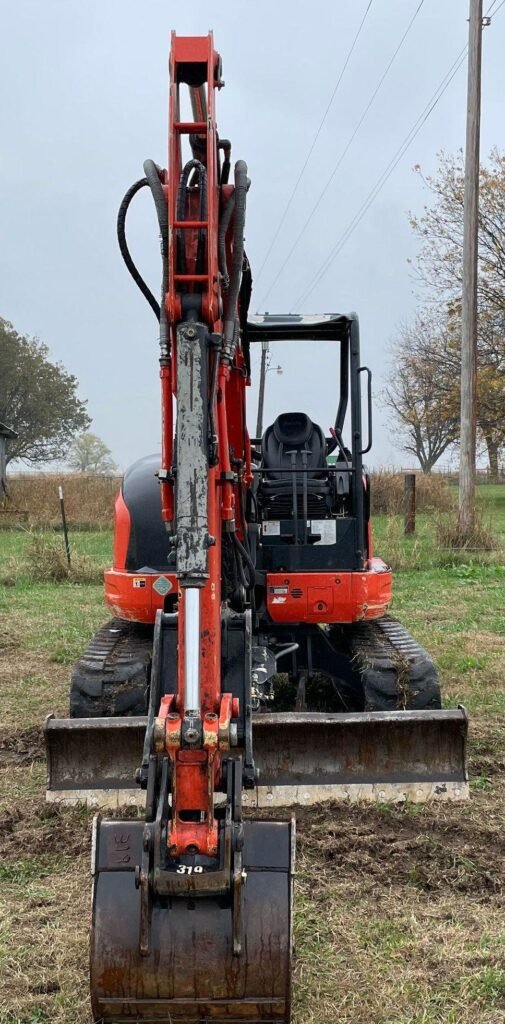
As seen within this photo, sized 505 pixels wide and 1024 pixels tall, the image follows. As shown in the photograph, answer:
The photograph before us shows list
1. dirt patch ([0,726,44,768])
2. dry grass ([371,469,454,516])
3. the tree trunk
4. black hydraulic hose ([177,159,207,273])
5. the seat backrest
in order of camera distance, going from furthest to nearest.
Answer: the tree trunk, dry grass ([371,469,454,516]), the seat backrest, dirt patch ([0,726,44,768]), black hydraulic hose ([177,159,207,273])

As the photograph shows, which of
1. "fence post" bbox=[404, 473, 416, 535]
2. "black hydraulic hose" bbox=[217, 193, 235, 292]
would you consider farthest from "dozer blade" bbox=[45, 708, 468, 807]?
"fence post" bbox=[404, 473, 416, 535]

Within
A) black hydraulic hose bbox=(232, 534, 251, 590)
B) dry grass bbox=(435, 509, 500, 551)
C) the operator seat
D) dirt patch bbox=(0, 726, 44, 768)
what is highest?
the operator seat

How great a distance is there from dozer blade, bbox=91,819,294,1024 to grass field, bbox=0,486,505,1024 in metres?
0.26

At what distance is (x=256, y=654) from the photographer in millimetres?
4996

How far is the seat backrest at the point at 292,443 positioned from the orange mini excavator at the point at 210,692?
0.98 ft

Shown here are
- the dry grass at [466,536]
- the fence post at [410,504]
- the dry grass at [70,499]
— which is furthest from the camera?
the dry grass at [70,499]

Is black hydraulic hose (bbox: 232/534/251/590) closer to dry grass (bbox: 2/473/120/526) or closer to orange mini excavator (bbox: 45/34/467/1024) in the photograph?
orange mini excavator (bbox: 45/34/467/1024)

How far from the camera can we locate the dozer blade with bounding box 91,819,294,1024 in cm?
266

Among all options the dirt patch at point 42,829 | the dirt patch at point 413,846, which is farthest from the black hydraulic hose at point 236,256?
the dirt patch at point 42,829

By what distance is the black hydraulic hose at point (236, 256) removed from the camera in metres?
Answer: 3.24

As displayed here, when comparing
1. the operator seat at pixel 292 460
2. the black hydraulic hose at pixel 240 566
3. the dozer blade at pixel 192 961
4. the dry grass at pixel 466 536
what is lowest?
the dozer blade at pixel 192 961

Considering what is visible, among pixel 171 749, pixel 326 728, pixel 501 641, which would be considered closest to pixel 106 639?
pixel 326 728

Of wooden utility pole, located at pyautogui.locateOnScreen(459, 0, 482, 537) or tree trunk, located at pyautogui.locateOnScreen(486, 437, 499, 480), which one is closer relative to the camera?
wooden utility pole, located at pyautogui.locateOnScreen(459, 0, 482, 537)

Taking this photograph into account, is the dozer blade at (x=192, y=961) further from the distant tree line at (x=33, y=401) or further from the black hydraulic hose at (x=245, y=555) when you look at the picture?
the distant tree line at (x=33, y=401)
